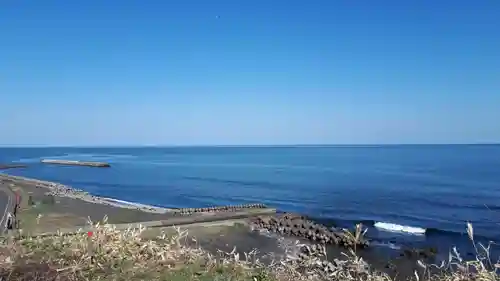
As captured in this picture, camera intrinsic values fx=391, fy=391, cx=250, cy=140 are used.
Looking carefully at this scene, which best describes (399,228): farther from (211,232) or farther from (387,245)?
(211,232)

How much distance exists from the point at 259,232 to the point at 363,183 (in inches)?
1410

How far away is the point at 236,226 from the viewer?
25672 millimetres

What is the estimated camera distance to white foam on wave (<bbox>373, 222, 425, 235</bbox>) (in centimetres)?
2616

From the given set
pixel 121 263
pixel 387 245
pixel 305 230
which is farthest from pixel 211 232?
pixel 121 263

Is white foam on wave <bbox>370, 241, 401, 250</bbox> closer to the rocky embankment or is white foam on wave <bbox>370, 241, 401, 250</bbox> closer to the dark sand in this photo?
the rocky embankment

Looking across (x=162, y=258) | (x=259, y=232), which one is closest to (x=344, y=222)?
(x=259, y=232)

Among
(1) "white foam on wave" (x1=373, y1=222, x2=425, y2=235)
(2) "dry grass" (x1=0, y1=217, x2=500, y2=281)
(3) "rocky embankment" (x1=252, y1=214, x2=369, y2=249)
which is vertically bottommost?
(1) "white foam on wave" (x1=373, y1=222, x2=425, y2=235)

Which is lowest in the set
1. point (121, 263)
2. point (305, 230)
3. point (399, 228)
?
point (399, 228)

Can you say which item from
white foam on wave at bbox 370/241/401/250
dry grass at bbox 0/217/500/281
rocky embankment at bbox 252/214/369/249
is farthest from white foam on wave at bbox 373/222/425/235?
dry grass at bbox 0/217/500/281

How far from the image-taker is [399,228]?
2717 cm

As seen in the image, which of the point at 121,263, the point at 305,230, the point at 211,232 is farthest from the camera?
the point at 305,230

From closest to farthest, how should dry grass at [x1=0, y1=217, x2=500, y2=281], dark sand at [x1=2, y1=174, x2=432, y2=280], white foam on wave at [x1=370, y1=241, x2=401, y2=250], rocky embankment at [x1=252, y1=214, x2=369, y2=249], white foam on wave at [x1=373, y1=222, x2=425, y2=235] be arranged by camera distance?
dry grass at [x1=0, y1=217, x2=500, y2=281] < dark sand at [x1=2, y1=174, x2=432, y2=280] < white foam on wave at [x1=370, y1=241, x2=401, y2=250] < rocky embankment at [x1=252, y1=214, x2=369, y2=249] < white foam on wave at [x1=373, y1=222, x2=425, y2=235]

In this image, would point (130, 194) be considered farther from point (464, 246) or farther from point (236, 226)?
point (464, 246)

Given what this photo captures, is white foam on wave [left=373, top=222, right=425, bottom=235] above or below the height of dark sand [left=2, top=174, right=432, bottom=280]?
below
